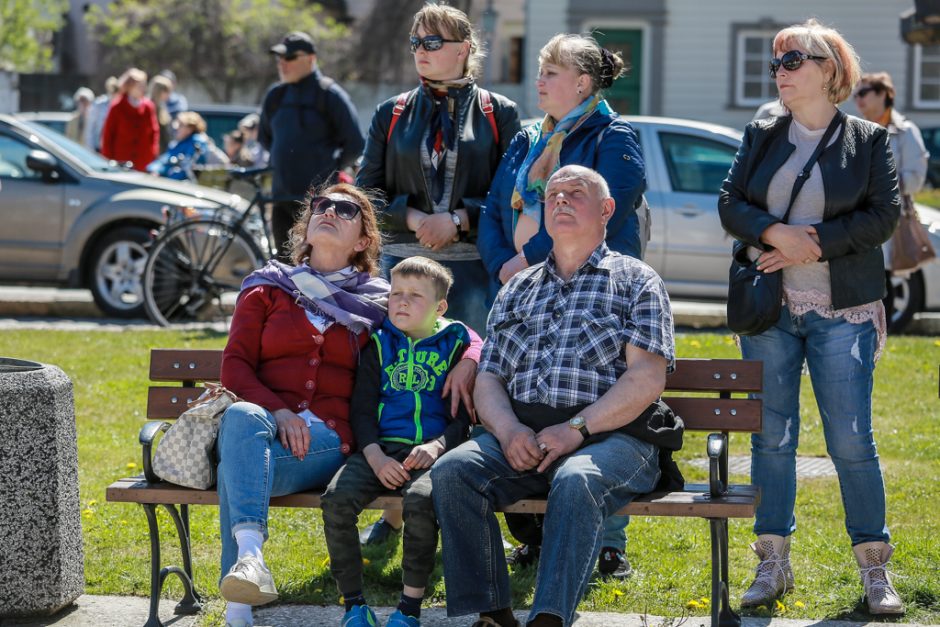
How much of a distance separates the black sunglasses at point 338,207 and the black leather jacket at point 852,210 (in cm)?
136

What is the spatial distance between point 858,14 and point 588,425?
24.4 m

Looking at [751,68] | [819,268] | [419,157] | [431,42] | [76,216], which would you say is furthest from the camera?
[751,68]

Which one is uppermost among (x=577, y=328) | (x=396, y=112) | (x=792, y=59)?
(x=792, y=59)

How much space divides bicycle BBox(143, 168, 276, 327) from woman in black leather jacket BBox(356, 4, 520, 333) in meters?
→ 4.72

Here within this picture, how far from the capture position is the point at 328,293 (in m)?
4.94

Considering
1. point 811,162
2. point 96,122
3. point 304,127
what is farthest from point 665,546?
point 96,122

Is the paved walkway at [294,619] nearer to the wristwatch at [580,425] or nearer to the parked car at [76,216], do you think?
the wristwatch at [580,425]

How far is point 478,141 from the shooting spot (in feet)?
18.8

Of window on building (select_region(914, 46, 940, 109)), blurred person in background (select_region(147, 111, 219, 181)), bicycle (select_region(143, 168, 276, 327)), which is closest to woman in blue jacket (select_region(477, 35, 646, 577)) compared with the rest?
bicycle (select_region(143, 168, 276, 327))

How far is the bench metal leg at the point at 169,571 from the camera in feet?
15.3

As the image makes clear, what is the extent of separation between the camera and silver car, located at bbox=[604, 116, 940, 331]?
11.6m

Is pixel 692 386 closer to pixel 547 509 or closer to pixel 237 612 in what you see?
pixel 547 509

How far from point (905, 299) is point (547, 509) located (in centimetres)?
806

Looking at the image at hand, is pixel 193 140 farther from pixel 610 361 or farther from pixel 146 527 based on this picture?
pixel 610 361
